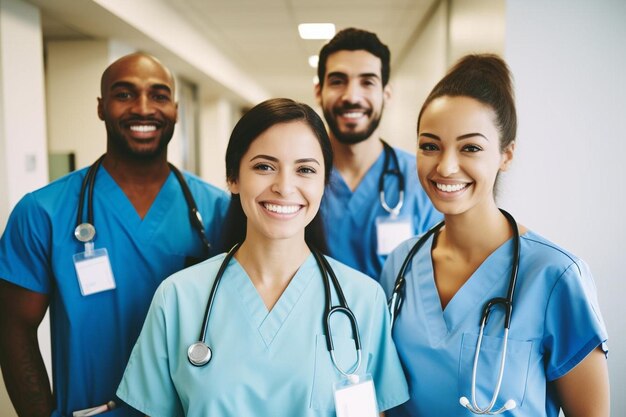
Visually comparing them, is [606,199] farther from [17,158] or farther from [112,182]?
[17,158]

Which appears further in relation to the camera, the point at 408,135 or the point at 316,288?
the point at 408,135

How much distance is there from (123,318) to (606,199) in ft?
5.93

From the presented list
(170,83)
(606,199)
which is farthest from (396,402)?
(606,199)

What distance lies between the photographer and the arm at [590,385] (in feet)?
3.25

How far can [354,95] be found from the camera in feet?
5.86

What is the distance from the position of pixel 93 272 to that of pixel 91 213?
0.17 m

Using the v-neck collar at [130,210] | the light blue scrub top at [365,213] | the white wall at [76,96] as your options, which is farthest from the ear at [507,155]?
the white wall at [76,96]

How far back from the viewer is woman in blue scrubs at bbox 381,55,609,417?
3.25 feet

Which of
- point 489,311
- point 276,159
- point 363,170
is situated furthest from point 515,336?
point 363,170

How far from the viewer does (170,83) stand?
1480 millimetres

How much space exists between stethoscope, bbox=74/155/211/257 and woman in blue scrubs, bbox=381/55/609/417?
0.65 m

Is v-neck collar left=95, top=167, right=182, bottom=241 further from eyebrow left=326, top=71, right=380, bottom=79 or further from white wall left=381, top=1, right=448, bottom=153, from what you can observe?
white wall left=381, top=1, right=448, bottom=153

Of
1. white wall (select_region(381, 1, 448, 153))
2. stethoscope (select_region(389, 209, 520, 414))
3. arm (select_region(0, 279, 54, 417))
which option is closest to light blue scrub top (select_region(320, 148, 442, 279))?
stethoscope (select_region(389, 209, 520, 414))

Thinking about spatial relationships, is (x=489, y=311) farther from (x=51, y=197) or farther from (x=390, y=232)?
(x=51, y=197)
